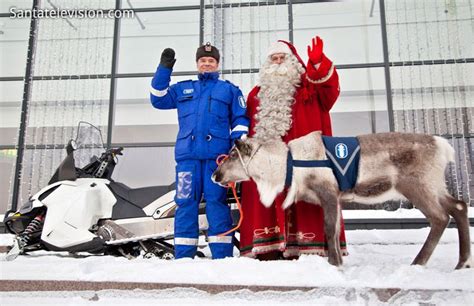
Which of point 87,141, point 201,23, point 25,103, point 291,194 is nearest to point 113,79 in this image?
point 25,103

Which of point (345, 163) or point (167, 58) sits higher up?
point (167, 58)

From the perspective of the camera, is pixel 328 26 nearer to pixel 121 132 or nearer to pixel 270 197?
pixel 121 132

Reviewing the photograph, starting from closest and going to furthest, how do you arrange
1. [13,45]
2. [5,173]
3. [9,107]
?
[5,173] < [9,107] < [13,45]

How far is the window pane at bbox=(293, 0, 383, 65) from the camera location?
6520mm

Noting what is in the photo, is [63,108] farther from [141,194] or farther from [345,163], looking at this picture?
[345,163]

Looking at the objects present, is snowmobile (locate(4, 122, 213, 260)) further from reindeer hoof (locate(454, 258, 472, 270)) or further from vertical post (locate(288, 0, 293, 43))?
vertical post (locate(288, 0, 293, 43))

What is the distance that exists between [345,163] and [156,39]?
19.4ft

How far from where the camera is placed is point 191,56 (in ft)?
22.1

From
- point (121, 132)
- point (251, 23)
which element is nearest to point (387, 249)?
point (251, 23)

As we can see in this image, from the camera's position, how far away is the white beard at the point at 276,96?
255 centimetres

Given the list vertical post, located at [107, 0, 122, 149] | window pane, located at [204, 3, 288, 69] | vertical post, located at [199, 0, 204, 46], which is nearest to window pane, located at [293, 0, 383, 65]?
window pane, located at [204, 3, 288, 69]

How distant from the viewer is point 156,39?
696cm

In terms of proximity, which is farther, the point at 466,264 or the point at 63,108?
the point at 63,108

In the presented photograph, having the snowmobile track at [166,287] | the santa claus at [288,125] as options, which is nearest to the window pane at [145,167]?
the santa claus at [288,125]
